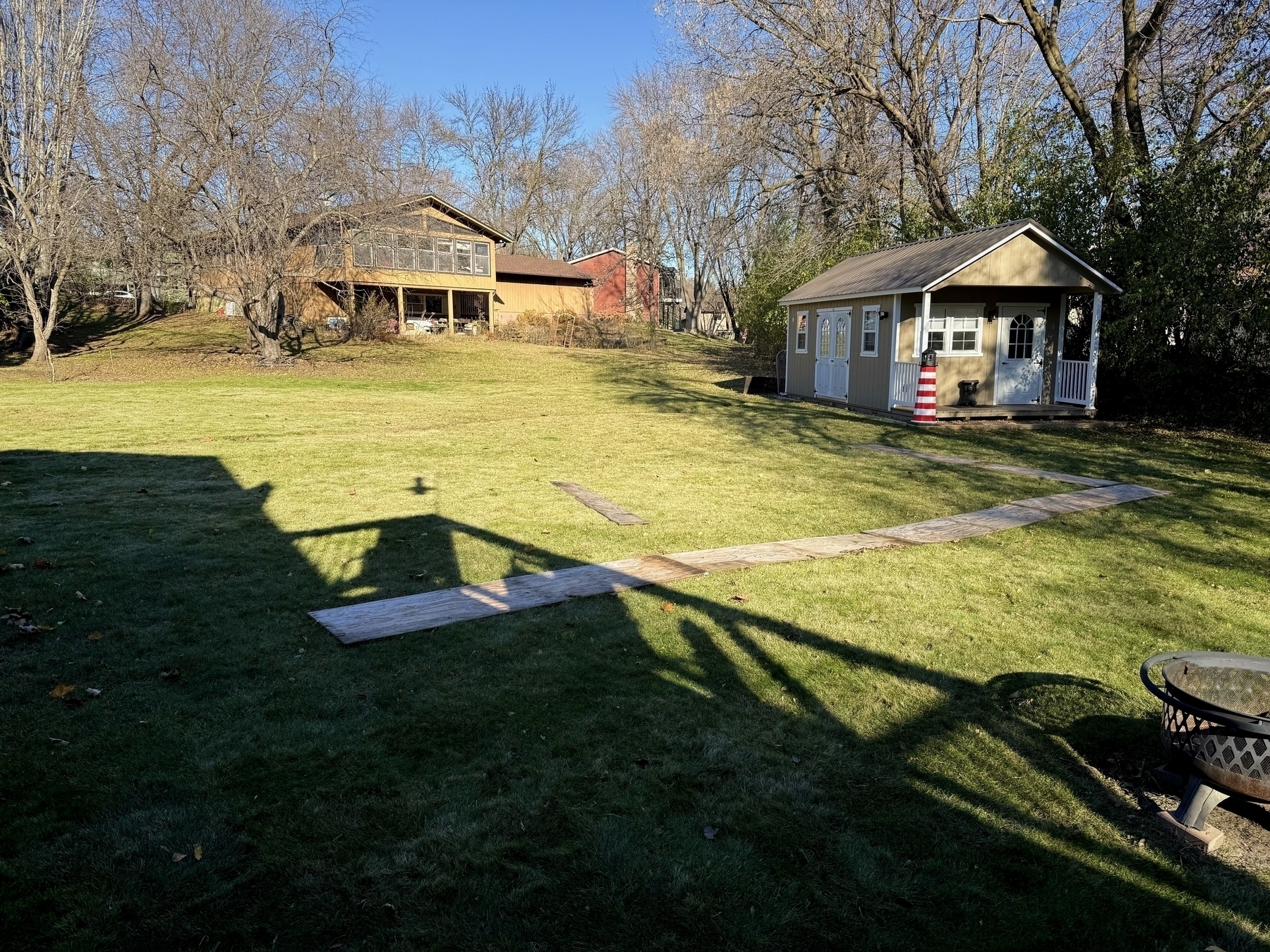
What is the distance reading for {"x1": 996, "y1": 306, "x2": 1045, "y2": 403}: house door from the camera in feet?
57.9

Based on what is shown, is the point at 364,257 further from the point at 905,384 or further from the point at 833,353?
the point at 905,384

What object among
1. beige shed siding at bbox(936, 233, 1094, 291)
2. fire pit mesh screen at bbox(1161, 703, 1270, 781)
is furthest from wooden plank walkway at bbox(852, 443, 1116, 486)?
fire pit mesh screen at bbox(1161, 703, 1270, 781)

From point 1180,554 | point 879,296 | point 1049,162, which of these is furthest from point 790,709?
point 1049,162

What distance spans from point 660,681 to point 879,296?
15157 mm

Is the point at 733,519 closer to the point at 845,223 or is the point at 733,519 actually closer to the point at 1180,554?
the point at 1180,554

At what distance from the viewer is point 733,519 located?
24.9 feet

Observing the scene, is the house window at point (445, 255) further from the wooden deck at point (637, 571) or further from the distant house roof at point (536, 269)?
the wooden deck at point (637, 571)

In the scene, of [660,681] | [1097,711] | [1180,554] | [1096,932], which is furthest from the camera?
[1180,554]

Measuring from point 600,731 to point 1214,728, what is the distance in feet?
7.64

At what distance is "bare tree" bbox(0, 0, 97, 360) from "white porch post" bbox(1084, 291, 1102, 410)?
80.0ft

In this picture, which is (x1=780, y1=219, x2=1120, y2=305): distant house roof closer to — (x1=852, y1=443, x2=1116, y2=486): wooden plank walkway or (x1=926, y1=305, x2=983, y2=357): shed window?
(x1=926, y1=305, x2=983, y2=357): shed window

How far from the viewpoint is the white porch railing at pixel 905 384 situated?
55.5 feet

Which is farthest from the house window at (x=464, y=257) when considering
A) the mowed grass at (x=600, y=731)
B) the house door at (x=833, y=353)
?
the mowed grass at (x=600, y=731)

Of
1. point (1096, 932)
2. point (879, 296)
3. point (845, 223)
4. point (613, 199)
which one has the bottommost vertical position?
point (1096, 932)
